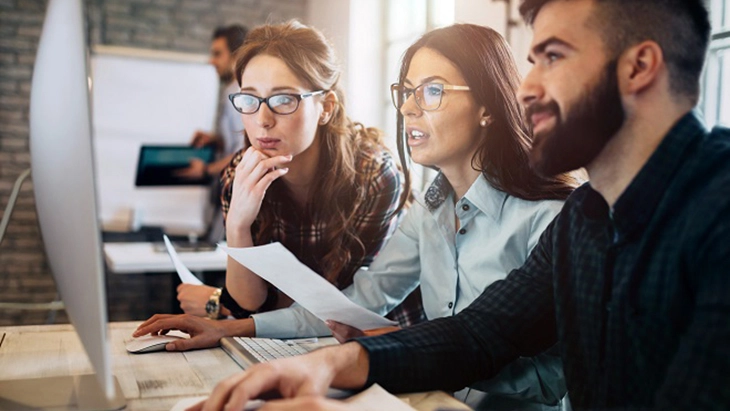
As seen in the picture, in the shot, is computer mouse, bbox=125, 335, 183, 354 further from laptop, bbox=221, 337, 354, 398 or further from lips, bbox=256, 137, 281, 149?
lips, bbox=256, 137, 281, 149

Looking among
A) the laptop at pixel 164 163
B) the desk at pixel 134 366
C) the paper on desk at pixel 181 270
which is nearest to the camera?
the desk at pixel 134 366

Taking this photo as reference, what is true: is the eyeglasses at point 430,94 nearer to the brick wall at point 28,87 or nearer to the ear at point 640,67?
the ear at point 640,67

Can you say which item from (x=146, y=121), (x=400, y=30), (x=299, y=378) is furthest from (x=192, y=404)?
(x=146, y=121)

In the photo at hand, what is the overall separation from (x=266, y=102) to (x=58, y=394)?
53 cm

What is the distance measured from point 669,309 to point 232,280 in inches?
30.7

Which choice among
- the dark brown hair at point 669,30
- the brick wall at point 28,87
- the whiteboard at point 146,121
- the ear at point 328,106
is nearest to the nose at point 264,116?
the ear at point 328,106

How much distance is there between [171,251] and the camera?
3.55 ft

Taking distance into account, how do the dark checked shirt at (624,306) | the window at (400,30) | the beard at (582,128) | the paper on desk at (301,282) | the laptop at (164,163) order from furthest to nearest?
1. the laptop at (164,163)
2. the window at (400,30)
3. the paper on desk at (301,282)
4. the beard at (582,128)
5. the dark checked shirt at (624,306)

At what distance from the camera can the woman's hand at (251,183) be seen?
45.3 inches

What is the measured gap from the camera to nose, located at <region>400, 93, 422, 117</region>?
1005 millimetres

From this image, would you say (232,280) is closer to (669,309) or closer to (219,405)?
(219,405)

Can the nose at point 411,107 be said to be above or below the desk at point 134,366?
above

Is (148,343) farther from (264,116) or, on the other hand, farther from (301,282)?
(264,116)

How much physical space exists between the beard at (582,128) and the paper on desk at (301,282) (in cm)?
31
